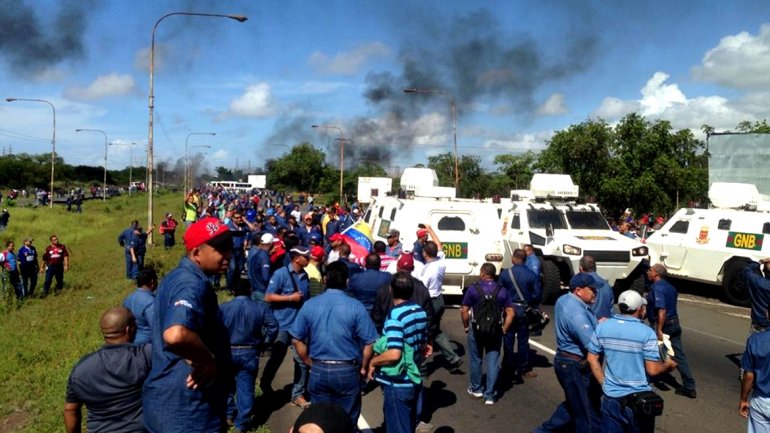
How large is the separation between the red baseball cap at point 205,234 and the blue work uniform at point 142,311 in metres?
2.57

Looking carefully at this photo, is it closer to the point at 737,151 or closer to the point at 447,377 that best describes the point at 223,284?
the point at 447,377

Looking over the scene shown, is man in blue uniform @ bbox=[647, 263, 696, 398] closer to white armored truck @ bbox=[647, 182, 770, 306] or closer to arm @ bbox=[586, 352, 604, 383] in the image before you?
arm @ bbox=[586, 352, 604, 383]

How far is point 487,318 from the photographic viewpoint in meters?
7.01

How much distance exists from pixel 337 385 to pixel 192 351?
1.94 meters

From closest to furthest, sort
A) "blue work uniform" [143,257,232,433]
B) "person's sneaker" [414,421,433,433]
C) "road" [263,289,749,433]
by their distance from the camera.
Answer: "blue work uniform" [143,257,232,433]
"person's sneaker" [414,421,433,433]
"road" [263,289,749,433]

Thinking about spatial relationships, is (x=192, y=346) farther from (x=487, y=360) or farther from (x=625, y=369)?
(x=487, y=360)

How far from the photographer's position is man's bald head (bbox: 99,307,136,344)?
3941 mm

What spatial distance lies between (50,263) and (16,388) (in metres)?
8.02

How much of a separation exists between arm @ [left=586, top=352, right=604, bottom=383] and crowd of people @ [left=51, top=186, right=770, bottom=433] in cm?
1

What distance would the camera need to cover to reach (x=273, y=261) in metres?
9.59

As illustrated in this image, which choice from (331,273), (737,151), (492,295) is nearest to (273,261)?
(492,295)

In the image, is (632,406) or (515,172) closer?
(632,406)

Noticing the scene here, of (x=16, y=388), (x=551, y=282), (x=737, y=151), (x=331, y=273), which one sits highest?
(x=737, y=151)

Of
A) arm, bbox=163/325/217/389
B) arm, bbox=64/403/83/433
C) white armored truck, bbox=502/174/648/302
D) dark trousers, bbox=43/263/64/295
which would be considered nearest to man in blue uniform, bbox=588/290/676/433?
arm, bbox=163/325/217/389
